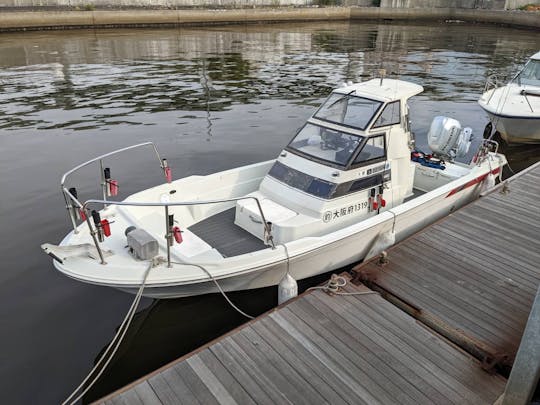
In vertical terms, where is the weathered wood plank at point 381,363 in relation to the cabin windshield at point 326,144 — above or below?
below

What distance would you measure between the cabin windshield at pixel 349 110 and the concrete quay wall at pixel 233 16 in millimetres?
37272

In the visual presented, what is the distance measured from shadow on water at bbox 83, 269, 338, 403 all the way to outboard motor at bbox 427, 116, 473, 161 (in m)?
4.68

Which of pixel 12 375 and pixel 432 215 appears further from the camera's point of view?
pixel 432 215

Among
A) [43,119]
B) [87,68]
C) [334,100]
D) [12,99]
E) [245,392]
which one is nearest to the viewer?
[245,392]

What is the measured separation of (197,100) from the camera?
58.5ft

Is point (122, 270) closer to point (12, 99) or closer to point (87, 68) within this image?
point (12, 99)

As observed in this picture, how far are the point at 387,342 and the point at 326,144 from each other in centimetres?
400

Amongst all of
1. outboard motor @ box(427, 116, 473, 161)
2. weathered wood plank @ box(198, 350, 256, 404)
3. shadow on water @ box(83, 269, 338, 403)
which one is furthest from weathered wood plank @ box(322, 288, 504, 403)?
outboard motor @ box(427, 116, 473, 161)

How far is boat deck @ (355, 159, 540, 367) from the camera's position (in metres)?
5.14

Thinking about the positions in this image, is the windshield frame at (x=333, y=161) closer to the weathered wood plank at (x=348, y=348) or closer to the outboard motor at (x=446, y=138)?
the weathered wood plank at (x=348, y=348)

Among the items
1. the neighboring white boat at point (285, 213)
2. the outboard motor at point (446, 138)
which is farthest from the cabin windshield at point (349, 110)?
the outboard motor at point (446, 138)

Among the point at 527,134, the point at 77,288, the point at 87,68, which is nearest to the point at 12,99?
the point at 87,68

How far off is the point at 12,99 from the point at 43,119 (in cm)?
368

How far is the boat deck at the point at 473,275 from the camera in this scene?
514 cm
